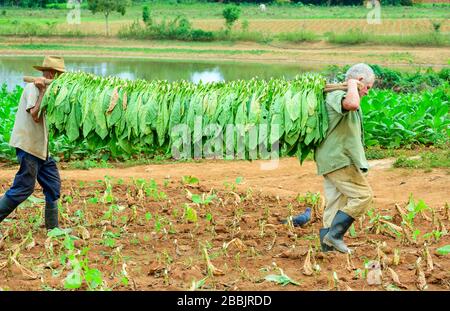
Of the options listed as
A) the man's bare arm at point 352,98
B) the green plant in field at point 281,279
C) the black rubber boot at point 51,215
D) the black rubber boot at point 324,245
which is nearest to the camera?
the green plant in field at point 281,279

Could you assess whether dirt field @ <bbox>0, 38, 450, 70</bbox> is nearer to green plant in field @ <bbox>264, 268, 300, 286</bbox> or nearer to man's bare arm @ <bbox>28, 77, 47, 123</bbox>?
man's bare arm @ <bbox>28, 77, 47, 123</bbox>

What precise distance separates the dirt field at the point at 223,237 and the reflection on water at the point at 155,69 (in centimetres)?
1320

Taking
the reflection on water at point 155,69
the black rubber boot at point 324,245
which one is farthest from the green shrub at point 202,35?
the black rubber boot at point 324,245

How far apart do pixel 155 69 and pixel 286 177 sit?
16647 mm

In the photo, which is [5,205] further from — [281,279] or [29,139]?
[281,279]

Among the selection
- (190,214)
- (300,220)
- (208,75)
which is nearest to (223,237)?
(190,214)

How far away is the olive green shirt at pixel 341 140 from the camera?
5375 mm

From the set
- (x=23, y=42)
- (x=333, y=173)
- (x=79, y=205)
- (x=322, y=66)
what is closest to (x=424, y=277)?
(x=333, y=173)

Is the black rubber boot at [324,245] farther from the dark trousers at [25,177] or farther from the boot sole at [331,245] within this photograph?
the dark trousers at [25,177]

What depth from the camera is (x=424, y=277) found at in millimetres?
4922

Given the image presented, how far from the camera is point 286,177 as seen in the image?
346 inches
